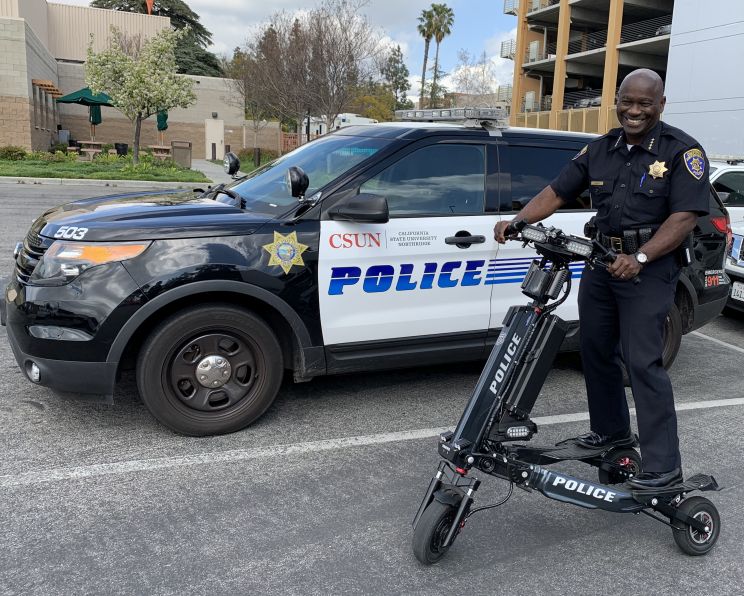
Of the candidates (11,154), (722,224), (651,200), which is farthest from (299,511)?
(11,154)

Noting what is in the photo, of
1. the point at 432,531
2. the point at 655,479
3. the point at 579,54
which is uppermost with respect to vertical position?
the point at 579,54

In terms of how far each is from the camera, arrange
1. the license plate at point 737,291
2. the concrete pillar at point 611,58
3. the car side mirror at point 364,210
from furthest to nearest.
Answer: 1. the concrete pillar at point 611,58
2. the license plate at point 737,291
3. the car side mirror at point 364,210

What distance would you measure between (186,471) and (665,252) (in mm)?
2484

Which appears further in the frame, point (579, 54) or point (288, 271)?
point (579, 54)

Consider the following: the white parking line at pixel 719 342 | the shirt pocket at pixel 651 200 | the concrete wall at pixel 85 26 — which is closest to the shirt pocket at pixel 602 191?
the shirt pocket at pixel 651 200

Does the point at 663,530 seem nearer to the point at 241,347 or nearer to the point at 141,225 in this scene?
the point at 241,347

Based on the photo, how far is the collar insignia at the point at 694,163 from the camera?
285 centimetres

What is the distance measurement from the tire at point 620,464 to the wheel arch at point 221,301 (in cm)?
174

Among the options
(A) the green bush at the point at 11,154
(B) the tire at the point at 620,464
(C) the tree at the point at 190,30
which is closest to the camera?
(B) the tire at the point at 620,464

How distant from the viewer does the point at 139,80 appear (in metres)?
25.0

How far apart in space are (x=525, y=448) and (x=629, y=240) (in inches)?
39.1

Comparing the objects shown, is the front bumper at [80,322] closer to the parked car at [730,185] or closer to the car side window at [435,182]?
the car side window at [435,182]

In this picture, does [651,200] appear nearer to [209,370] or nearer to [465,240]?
[465,240]

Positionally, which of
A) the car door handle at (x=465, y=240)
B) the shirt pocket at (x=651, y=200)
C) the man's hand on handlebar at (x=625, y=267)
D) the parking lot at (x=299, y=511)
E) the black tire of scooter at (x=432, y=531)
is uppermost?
the shirt pocket at (x=651, y=200)
